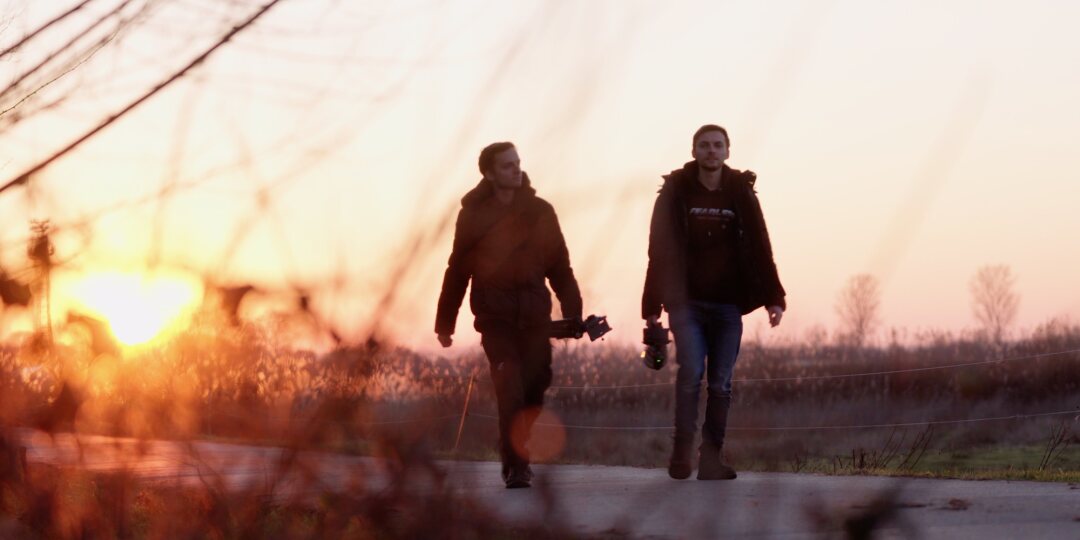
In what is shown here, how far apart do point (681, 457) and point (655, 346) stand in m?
0.59

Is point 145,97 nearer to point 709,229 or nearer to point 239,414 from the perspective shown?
point 239,414

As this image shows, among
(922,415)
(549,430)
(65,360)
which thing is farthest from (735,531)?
(922,415)

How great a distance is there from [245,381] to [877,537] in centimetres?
71

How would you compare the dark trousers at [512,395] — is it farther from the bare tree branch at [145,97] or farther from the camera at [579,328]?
the bare tree branch at [145,97]

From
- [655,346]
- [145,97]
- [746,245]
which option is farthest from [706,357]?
[145,97]

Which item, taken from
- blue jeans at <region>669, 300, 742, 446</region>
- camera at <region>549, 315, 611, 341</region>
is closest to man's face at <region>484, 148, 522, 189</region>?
camera at <region>549, 315, 611, 341</region>

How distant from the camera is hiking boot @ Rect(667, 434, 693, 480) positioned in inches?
286

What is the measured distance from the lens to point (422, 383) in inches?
61.8

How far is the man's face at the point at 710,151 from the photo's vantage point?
7199 mm

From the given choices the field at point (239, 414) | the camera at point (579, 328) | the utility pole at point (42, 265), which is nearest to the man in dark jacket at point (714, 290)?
the camera at point (579, 328)

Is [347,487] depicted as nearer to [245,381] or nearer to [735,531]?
[245,381]

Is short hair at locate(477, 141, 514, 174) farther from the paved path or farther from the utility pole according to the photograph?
the utility pole

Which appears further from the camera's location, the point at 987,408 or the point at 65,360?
the point at 987,408

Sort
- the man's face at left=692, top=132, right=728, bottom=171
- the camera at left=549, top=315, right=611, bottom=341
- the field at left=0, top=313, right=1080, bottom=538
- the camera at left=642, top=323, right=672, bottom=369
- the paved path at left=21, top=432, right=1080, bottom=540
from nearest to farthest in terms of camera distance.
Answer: the paved path at left=21, top=432, right=1080, bottom=540
the field at left=0, top=313, right=1080, bottom=538
the camera at left=549, top=315, right=611, bottom=341
the man's face at left=692, top=132, right=728, bottom=171
the camera at left=642, top=323, right=672, bottom=369
